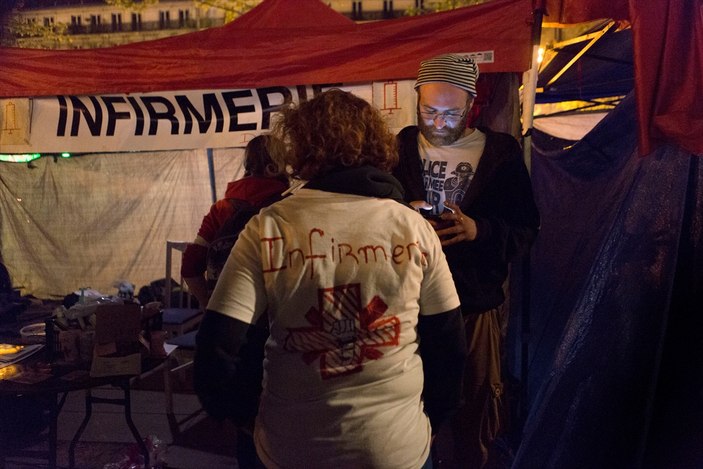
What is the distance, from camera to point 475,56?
3.44 meters

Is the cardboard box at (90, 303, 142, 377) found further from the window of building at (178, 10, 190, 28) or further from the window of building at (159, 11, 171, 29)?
the window of building at (159, 11, 171, 29)

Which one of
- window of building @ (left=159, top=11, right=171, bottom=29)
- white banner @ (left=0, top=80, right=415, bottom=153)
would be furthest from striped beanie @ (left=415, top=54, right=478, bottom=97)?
window of building @ (left=159, top=11, right=171, bottom=29)

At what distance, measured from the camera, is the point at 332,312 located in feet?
5.25

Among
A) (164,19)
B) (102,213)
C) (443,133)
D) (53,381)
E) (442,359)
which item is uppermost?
(164,19)

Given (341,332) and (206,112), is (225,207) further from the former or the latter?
(341,332)

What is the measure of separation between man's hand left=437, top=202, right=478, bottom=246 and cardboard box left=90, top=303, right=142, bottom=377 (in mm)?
1792

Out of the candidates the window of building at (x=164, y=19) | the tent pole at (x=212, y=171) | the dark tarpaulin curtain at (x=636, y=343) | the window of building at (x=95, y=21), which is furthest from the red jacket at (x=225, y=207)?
the window of building at (x=95, y=21)

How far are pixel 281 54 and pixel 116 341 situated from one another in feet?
7.07

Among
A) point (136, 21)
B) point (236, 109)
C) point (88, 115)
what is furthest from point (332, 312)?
point (136, 21)

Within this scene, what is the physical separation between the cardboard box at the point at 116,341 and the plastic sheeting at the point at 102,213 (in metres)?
5.97

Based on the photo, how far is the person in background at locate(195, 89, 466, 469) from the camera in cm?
157

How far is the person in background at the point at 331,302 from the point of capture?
5.16 ft

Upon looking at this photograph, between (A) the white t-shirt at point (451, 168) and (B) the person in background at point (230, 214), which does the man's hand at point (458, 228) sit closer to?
(A) the white t-shirt at point (451, 168)

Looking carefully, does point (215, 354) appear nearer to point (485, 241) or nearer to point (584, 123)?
point (485, 241)
